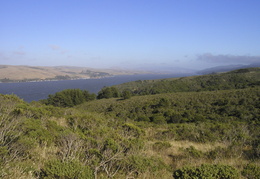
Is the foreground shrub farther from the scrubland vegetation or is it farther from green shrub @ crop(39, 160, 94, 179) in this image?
green shrub @ crop(39, 160, 94, 179)

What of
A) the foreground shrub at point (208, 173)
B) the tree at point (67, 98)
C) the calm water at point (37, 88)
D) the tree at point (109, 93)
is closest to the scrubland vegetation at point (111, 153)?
the foreground shrub at point (208, 173)

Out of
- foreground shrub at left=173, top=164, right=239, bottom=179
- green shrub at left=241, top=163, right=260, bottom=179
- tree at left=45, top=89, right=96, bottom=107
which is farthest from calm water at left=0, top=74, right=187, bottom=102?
green shrub at left=241, top=163, right=260, bottom=179

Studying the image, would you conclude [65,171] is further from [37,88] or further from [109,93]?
[37,88]

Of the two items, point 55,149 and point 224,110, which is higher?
point 55,149

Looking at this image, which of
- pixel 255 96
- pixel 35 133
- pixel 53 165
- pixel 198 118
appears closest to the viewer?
pixel 53 165

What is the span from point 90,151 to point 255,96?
20.9 meters

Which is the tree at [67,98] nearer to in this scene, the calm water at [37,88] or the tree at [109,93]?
the tree at [109,93]

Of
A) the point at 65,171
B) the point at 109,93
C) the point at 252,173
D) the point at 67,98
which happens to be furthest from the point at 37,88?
the point at 252,173

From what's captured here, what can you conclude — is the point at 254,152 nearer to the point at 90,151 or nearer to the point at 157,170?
the point at 157,170

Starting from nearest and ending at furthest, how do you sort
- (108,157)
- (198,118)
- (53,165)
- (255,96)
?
(53,165)
(108,157)
(198,118)
(255,96)

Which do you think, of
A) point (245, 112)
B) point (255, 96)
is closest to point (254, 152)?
point (245, 112)

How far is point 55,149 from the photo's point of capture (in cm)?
453

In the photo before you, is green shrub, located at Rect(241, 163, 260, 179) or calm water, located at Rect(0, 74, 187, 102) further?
calm water, located at Rect(0, 74, 187, 102)

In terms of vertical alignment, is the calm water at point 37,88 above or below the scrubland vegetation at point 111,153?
below
